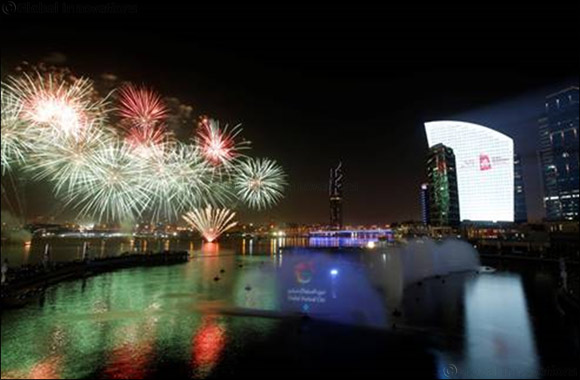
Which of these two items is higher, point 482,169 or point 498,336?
point 482,169

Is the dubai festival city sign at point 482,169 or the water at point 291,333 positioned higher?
the dubai festival city sign at point 482,169

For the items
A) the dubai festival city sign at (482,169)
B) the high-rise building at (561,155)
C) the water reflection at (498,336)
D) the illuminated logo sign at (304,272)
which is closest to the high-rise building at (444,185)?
the dubai festival city sign at (482,169)

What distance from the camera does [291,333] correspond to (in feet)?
68.1

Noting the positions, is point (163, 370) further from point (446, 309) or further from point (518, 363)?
point (446, 309)

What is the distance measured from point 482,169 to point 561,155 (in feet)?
128

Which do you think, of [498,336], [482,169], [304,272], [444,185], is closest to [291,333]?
[304,272]

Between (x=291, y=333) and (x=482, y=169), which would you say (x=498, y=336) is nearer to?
(x=291, y=333)

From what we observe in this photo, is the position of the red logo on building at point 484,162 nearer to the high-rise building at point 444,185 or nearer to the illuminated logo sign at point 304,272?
the high-rise building at point 444,185

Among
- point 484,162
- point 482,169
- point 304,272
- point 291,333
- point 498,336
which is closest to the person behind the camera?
point 291,333

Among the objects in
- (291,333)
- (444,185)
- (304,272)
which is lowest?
(291,333)

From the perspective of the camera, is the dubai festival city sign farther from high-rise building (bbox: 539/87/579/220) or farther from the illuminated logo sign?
the illuminated logo sign

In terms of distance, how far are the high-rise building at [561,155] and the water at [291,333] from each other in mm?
153028

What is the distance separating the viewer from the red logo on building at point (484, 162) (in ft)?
498

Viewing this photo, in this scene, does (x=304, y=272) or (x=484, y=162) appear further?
(x=484, y=162)
